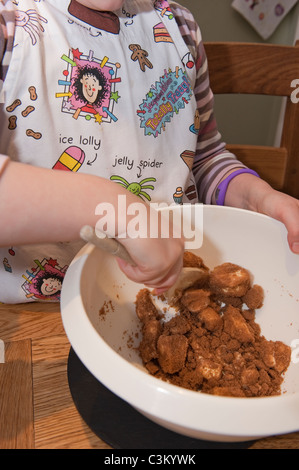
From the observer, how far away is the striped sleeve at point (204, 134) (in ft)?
2.17

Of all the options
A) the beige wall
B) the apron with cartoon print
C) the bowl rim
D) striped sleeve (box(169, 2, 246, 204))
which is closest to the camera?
the bowl rim

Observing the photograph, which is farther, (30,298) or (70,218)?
(30,298)

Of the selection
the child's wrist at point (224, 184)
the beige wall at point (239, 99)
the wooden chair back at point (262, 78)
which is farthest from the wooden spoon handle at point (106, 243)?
the beige wall at point (239, 99)

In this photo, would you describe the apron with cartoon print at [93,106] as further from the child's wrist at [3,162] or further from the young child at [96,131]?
the child's wrist at [3,162]

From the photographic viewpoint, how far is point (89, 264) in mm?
440

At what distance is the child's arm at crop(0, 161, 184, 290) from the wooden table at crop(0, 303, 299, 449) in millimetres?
161

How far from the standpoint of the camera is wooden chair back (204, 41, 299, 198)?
762mm

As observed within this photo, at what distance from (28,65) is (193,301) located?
35 centimetres

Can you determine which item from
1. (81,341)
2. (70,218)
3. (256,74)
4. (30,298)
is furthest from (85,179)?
(256,74)

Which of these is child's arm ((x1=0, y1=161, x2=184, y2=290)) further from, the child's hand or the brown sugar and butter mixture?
the brown sugar and butter mixture

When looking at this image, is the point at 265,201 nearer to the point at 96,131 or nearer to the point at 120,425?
the point at 96,131

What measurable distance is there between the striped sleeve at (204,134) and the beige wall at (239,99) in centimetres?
54

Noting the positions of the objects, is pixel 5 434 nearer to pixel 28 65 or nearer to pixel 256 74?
pixel 28 65
